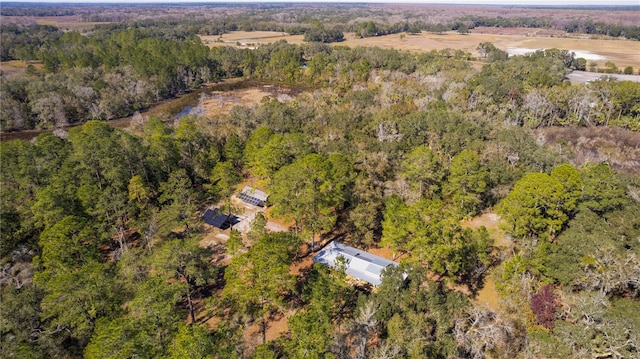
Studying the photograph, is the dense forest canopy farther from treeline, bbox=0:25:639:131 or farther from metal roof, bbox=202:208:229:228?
treeline, bbox=0:25:639:131

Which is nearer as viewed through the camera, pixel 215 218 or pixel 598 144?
pixel 215 218

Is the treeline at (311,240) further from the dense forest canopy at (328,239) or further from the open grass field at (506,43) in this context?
the open grass field at (506,43)

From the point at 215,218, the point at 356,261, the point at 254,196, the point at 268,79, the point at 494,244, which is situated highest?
the point at 268,79

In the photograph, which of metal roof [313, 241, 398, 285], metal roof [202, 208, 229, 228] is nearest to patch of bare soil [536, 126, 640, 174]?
metal roof [313, 241, 398, 285]

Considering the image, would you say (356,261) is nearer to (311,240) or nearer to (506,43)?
(311,240)

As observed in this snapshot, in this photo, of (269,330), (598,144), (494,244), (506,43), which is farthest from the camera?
(506,43)

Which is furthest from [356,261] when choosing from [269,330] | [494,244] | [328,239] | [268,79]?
[268,79]

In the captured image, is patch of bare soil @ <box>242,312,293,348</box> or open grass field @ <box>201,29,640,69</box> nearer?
patch of bare soil @ <box>242,312,293,348</box>
